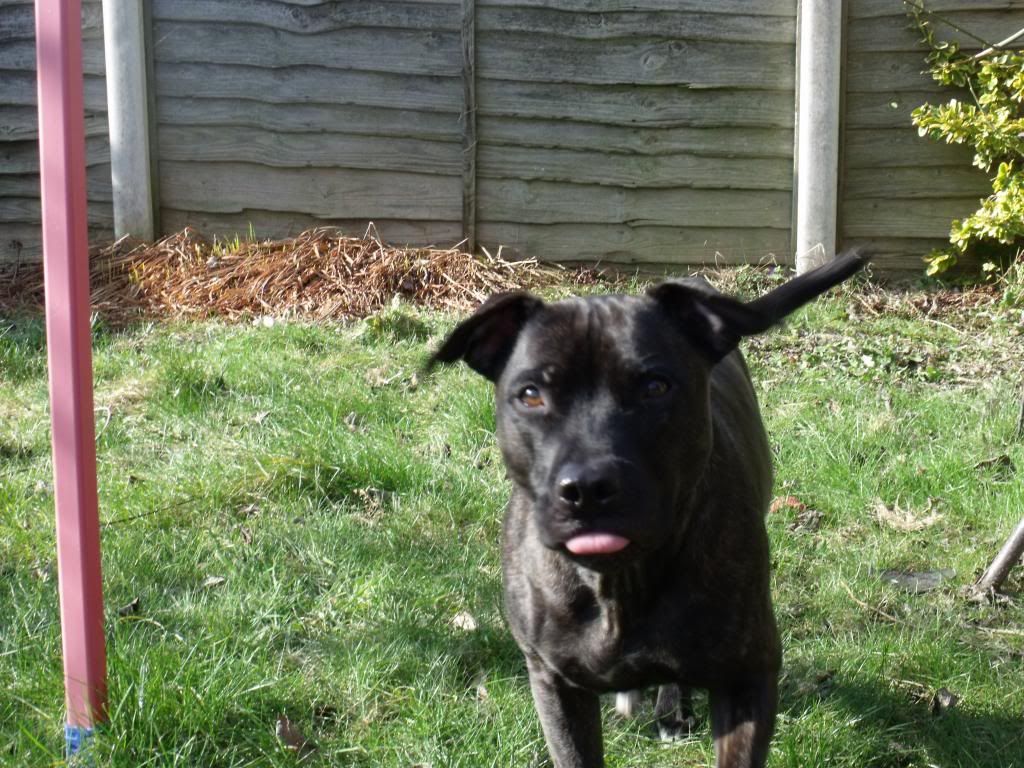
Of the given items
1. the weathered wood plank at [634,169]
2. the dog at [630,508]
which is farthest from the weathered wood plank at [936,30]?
the dog at [630,508]

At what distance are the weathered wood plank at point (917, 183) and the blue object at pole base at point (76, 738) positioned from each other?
20.1ft

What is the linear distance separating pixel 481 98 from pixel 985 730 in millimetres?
5562

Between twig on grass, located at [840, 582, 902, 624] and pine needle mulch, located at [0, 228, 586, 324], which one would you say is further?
pine needle mulch, located at [0, 228, 586, 324]

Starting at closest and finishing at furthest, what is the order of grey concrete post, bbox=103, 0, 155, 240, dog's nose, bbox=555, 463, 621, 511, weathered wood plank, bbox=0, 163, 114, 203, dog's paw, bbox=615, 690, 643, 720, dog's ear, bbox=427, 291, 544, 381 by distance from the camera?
dog's nose, bbox=555, 463, 621, 511, dog's ear, bbox=427, 291, 544, 381, dog's paw, bbox=615, 690, 643, 720, grey concrete post, bbox=103, 0, 155, 240, weathered wood plank, bbox=0, 163, 114, 203

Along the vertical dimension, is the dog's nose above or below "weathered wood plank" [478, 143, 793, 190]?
below

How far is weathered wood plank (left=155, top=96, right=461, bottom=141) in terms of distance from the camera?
7797mm

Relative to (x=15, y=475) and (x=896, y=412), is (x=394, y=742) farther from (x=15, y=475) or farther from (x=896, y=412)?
(x=896, y=412)

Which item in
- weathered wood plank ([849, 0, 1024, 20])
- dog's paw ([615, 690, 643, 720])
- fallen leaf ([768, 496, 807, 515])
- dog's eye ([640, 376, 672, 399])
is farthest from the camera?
weathered wood plank ([849, 0, 1024, 20])

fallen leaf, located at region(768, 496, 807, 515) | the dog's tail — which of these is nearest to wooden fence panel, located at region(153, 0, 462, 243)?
fallen leaf, located at region(768, 496, 807, 515)

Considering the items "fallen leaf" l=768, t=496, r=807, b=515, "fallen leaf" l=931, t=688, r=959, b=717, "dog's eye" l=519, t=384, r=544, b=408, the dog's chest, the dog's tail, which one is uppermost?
the dog's tail

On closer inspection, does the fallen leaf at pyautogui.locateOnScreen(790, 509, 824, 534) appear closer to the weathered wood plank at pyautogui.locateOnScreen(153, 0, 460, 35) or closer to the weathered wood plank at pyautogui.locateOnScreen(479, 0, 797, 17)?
the weathered wood plank at pyautogui.locateOnScreen(479, 0, 797, 17)

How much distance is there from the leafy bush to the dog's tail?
4.62 metres

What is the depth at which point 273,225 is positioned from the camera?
7973 millimetres

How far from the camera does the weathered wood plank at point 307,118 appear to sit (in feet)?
25.6
